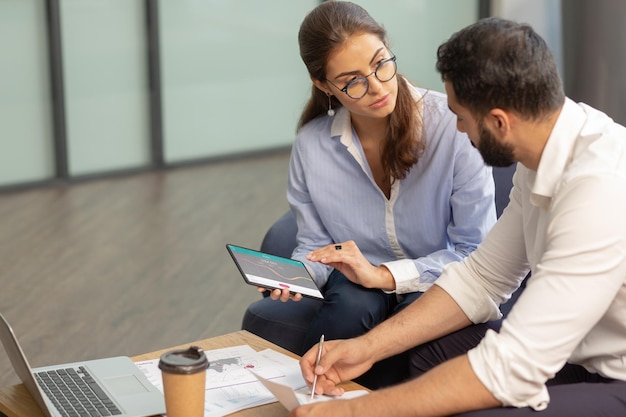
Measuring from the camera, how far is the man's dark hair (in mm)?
1631

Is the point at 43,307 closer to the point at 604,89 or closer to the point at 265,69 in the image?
the point at 265,69

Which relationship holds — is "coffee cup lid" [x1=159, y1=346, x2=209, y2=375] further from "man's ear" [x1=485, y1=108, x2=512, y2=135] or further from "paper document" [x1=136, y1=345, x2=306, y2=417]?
"man's ear" [x1=485, y1=108, x2=512, y2=135]

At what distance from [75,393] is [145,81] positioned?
3788 mm

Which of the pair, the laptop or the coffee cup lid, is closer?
the coffee cup lid

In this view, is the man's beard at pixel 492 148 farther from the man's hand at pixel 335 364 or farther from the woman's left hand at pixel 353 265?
the woman's left hand at pixel 353 265

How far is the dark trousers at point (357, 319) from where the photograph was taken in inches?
89.0

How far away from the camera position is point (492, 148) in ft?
5.58

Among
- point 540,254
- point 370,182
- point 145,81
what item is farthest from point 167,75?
point 540,254

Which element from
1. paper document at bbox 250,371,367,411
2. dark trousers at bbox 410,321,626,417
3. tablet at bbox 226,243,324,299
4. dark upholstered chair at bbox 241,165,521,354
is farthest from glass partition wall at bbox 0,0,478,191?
dark trousers at bbox 410,321,626,417

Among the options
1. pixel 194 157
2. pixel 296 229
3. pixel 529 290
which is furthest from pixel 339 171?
pixel 194 157

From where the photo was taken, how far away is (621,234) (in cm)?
158

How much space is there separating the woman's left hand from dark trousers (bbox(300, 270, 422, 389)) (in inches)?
1.3

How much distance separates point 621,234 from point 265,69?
4.47 meters

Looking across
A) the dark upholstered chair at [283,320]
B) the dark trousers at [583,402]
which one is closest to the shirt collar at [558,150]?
the dark trousers at [583,402]
